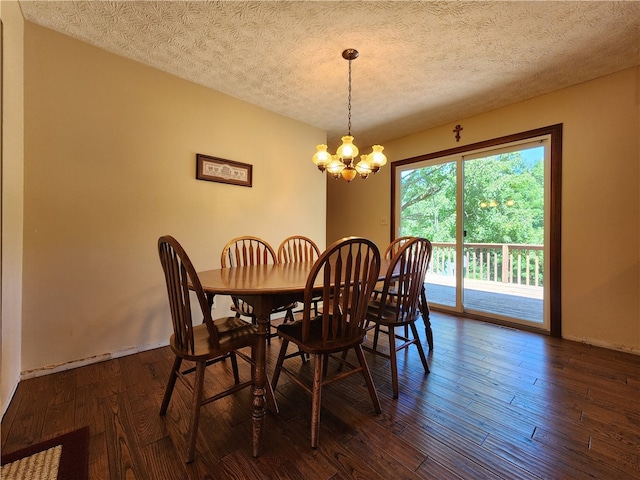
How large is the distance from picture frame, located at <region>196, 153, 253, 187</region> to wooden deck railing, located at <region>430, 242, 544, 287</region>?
2.66 metres

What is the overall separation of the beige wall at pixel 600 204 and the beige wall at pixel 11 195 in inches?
160

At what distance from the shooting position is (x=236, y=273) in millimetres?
1728

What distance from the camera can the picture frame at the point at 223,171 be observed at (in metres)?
2.61

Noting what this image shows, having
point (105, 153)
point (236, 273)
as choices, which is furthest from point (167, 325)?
point (105, 153)

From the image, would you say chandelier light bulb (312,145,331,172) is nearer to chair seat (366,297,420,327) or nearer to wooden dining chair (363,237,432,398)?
wooden dining chair (363,237,432,398)

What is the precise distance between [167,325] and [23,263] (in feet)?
3.41

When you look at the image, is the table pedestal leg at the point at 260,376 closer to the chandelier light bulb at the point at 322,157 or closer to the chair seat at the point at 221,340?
the chair seat at the point at 221,340

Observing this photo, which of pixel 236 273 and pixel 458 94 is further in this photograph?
pixel 458 94

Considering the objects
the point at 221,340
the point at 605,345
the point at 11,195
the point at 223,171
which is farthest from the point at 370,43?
the point at 605,345

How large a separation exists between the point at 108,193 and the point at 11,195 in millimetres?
546

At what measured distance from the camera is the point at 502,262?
3564 millimetres

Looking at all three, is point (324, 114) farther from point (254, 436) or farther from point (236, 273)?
point (254, 436)

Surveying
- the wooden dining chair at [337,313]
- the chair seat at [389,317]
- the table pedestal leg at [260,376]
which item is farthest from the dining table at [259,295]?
the chair seat at [389,317]

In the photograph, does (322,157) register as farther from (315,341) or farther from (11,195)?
(11,195)
